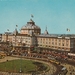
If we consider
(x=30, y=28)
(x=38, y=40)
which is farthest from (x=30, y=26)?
(x=38, y=40)

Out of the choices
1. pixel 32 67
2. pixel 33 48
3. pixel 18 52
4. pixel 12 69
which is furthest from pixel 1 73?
pixel 33 48

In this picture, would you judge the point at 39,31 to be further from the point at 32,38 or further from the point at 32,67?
the point at 32,67

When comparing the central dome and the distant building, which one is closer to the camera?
the distant building

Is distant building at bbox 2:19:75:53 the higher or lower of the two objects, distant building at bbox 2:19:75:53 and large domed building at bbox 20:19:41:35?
the lower

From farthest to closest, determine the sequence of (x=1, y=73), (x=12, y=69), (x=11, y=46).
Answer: (x=11, y=46)
(x=12, y=69)
(x=1, y=73)

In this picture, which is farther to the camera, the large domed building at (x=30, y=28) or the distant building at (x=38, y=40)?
the large domed building at (x=30, y=28)

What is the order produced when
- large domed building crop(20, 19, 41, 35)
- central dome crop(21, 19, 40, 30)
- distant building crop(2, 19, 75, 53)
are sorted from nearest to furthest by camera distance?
distant building crop(2, 19, 75, 53)
large domed building crop(20, 19, 41, 35)
central dome crop(21, 19, 40, 30)

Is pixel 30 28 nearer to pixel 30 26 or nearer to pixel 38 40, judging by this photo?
pixel 30 26
